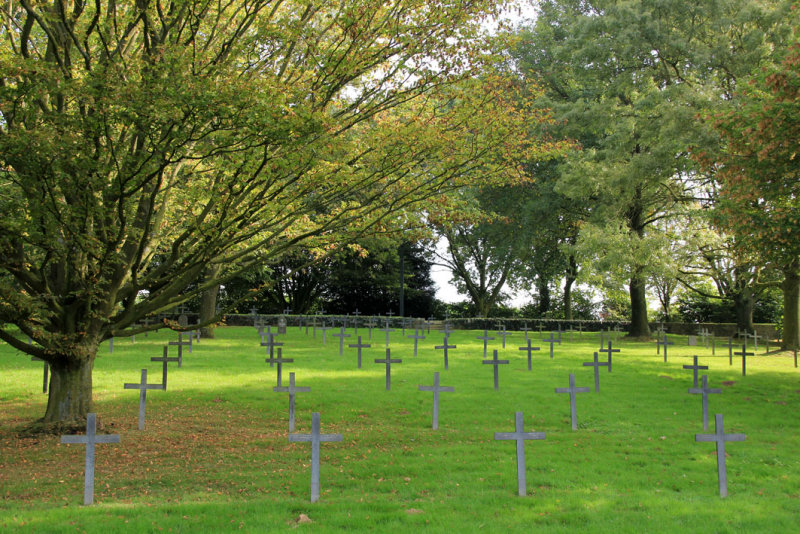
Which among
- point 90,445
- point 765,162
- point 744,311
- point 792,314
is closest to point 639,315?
point 744,311

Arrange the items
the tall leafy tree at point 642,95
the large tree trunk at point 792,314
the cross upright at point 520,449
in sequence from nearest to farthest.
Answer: the cross upright at point 520,449 < the tall leafy tree at point 642,95 < the large tree trunk at point 792,314

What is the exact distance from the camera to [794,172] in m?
12.5

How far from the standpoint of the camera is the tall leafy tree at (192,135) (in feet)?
22.9

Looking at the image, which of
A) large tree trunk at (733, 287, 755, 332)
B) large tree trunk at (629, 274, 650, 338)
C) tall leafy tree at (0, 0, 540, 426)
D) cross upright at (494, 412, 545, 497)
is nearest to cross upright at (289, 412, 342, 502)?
cross upright at (494, 412, 545, 497)

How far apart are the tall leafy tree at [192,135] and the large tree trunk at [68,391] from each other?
24mm

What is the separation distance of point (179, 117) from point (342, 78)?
2791mm

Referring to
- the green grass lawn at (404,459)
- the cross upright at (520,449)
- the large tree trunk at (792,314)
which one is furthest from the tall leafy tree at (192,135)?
the large tree trunk at (792,314)

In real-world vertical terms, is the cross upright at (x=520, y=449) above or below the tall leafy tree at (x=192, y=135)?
below

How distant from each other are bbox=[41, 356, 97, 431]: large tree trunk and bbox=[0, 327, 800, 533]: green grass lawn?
444mm

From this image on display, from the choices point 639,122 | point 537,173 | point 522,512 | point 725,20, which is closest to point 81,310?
point 522,512

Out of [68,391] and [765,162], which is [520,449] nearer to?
[68,391]

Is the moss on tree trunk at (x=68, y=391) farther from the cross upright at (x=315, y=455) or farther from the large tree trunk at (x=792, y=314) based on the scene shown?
the large tree trunk at (x=792, y=314)

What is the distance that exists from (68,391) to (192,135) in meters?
4.67

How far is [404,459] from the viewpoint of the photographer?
329 inches
